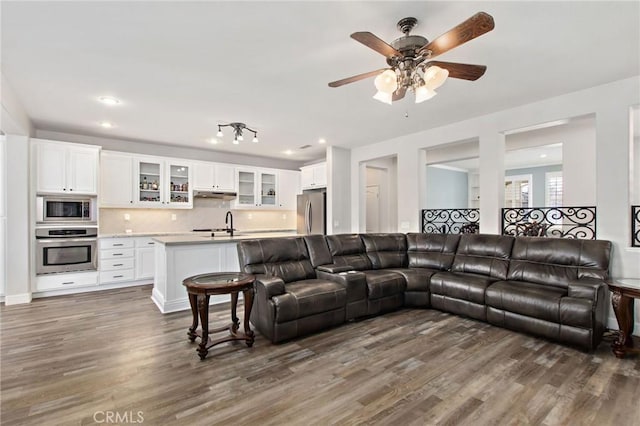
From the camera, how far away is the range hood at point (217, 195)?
21.0 ft

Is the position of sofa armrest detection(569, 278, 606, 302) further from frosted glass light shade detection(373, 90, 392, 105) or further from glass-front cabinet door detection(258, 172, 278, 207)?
glass-front cabinet door detection(258, 172, 278, 207)

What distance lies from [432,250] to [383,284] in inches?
48.4

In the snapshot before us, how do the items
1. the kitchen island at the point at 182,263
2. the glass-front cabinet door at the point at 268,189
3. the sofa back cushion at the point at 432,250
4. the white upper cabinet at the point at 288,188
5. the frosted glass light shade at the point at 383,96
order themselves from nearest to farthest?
the frosted glass light shade at the point at 383,96, the kitchen island at the point at 182,263, the sofa back cushion at the point at 432,250, the glass-front cabinet door at the point at 268,189, the white upper cabinet at the point at 288,188

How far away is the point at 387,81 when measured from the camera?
2.30m

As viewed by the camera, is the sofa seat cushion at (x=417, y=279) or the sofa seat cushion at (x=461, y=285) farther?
the sofa seat cushion at (x=417, y=279)

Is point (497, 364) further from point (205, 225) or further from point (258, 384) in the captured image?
point (205, 225)

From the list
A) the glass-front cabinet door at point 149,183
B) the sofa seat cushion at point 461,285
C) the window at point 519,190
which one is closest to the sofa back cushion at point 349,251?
the sofa seat cushion at point 461,285

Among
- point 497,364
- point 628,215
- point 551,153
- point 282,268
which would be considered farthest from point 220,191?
point 551,153

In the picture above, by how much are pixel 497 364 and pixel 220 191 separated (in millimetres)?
5713

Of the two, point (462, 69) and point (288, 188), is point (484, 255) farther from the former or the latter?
point (288, 188)

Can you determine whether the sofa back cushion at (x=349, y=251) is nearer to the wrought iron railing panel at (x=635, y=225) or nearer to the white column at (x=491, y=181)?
the white column at (x=491, y=181)

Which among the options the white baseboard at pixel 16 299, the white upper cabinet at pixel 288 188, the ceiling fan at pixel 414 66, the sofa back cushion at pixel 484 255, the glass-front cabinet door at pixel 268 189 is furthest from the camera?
the white upper cabinet at pixel 288 188

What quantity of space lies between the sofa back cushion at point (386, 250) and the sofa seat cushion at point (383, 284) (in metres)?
0.42

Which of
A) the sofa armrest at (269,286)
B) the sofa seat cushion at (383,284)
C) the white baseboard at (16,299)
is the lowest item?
the white baseboard at (16,299)
